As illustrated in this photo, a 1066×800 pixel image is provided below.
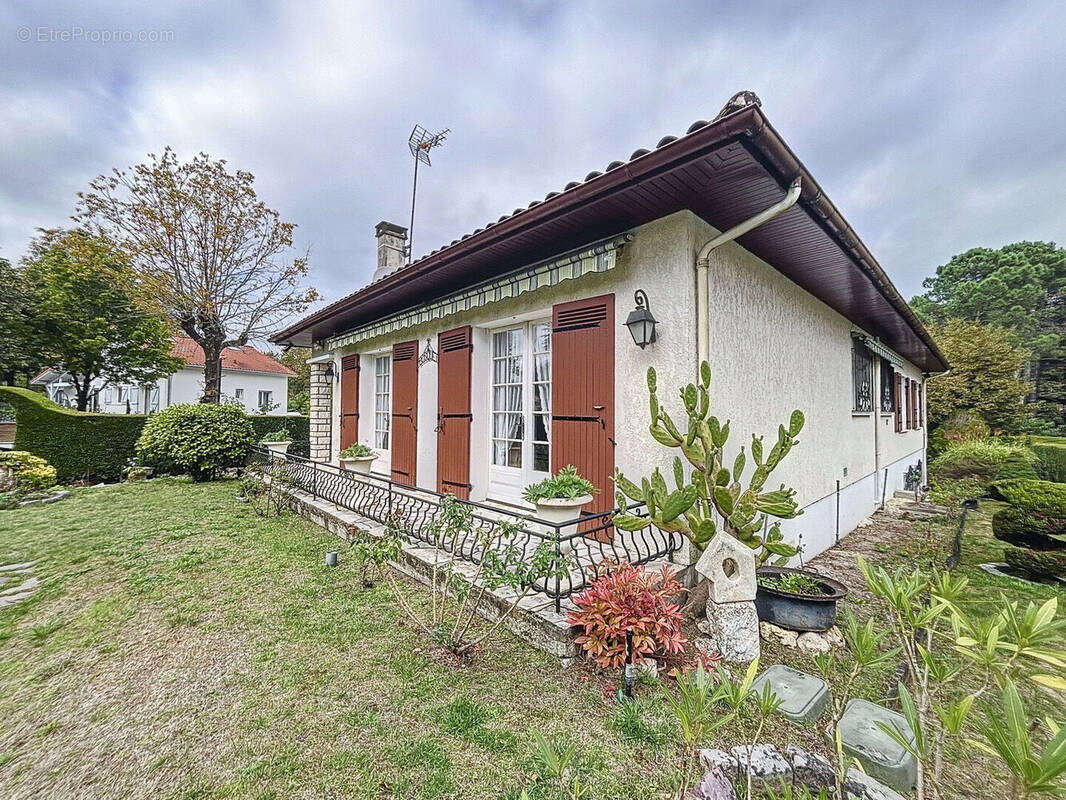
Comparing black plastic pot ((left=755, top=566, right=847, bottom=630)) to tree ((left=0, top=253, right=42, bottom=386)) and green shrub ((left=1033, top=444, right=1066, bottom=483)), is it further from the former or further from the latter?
tree ((left=0, top=253, right=42, bottom=386))

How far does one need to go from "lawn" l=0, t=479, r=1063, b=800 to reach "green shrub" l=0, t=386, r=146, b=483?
7.94m

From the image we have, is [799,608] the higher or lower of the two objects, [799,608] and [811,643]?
the higher

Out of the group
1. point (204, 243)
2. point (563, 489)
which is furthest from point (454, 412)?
point (204, 243)

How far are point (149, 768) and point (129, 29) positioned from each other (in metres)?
8.71

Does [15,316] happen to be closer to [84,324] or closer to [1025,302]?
[84,324]

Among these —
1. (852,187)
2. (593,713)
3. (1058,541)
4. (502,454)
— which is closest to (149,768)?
(593,713)

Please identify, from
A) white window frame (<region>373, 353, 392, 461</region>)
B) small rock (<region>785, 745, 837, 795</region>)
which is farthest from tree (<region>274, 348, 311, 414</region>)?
small rock (<region>785, 745, 837, 795</region>)

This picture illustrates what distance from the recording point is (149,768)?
2.02 metres

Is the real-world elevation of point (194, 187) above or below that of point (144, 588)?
above

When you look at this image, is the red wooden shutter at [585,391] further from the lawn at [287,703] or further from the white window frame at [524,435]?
the lawn at [287,703]

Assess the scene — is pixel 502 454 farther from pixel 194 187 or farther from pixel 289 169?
pixel 194 187

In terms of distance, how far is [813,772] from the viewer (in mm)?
1894

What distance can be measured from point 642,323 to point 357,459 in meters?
5.49

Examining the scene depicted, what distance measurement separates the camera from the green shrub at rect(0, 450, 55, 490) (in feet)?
27.6
